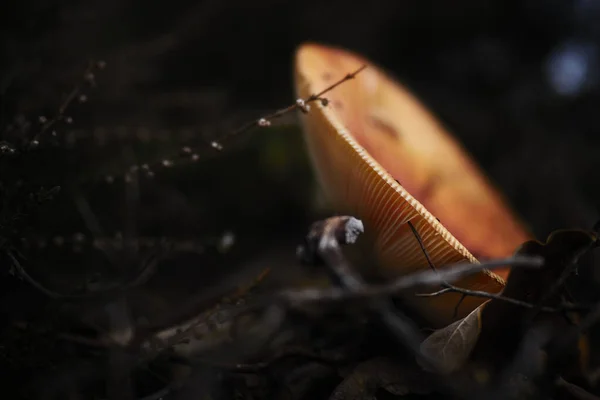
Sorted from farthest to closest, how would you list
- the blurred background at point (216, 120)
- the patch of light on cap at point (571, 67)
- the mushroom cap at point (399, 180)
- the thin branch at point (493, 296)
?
the patch of light on cap at point (571, 67) < the blurred background at point (216, 120) < the mushroom cap at point (399, 180) < the thin branch at point (493, 296)

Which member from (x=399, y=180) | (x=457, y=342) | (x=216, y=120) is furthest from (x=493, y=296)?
(x=216, y=120)

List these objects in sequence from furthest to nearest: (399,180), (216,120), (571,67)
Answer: (571,67), (216,120), (399,180)

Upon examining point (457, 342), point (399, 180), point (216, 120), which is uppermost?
point (216, 120)

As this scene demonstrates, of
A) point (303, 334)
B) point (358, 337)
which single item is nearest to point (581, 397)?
point (358, 337)

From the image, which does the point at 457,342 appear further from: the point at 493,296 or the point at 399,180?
the point at 399,180

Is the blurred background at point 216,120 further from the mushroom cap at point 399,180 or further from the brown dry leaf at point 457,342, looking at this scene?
the brown dry leaf at point 457,342

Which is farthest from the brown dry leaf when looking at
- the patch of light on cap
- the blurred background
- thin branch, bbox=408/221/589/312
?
the patch of light on cap

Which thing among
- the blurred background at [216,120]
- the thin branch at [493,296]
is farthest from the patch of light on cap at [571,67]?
the thin branch at [493,296]

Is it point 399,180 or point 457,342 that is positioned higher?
point 399,180
